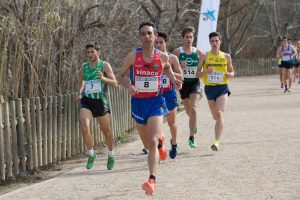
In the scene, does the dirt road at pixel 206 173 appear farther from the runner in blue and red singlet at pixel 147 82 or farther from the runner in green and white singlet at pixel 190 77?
the runner in blue and red singlet at pixel 147 82

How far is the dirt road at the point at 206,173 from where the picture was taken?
7.31 m

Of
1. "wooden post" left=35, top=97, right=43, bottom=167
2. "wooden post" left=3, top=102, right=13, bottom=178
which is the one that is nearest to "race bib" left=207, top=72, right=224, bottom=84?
"wooden post" left=35, top=97, right=43, bottom=167

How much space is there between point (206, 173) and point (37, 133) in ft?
8.22

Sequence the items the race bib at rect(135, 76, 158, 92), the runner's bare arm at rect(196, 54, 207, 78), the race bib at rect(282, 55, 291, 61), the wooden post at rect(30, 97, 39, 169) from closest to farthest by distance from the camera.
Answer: the race bib at rect(135, 76, 158, 92), the wooden post at rect(30, 97, 39, 169), the runner's bare arm at rect(196, 54, 207, 78), the race bib at rect(282, 55, 291, 61)

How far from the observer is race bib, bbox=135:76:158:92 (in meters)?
7.54

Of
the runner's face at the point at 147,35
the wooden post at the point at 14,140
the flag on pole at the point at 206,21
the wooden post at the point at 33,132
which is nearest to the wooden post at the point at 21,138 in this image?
the wooden post at the point at 14,140

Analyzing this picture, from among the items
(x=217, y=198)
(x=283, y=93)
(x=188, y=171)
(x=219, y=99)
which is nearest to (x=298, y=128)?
(x=219, y=99)

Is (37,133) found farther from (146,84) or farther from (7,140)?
Result: (146,84)

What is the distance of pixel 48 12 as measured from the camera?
1064 cm

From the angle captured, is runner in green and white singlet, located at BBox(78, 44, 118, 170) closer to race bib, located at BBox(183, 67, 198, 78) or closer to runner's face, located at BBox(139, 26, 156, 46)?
race bib, located at BBox(183, 67, 198, 78)

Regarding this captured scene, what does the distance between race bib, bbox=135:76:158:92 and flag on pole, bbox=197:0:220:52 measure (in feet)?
37.1

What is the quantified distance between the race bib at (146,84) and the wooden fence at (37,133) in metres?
1.85

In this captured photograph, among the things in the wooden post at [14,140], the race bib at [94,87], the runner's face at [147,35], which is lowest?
the wooden post at [14,140]

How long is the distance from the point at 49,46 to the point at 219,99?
113 inches
